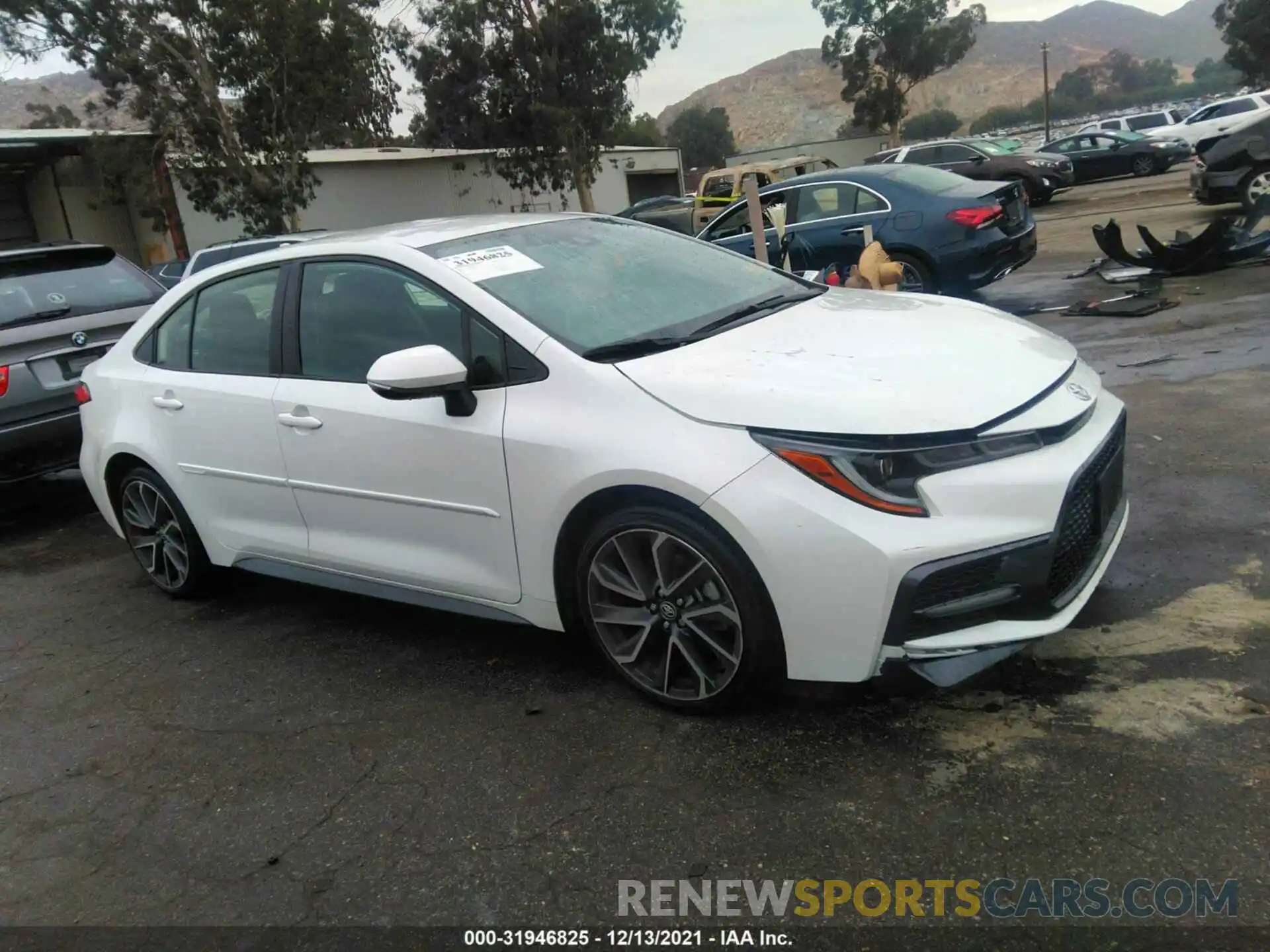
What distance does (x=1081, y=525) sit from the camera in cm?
289

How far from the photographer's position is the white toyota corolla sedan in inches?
105

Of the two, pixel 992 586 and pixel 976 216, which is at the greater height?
pixel 976 216

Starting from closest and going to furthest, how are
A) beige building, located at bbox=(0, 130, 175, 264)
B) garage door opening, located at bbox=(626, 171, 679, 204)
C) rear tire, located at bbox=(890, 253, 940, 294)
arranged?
rear tire, located at bbox=(890, 253, 940, 294) → beige building, located at bbox=(0, 130, 175, 264) → garage door opening, located at bbox=(626, 171, 679, 204)

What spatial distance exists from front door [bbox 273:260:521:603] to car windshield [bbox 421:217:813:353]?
0.21 meters

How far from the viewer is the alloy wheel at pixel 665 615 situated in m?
2.92

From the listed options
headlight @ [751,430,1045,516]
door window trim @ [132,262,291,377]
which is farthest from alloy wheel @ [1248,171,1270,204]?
door window trim @ [132,262,291,377]

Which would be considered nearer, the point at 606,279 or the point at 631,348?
the point at 631,348

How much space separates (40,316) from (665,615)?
5.28 meters

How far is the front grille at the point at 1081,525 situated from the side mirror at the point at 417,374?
1.85m

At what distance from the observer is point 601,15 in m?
30.5

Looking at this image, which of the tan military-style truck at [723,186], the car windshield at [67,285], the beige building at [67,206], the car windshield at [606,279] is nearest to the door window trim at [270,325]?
the car windshield at [606,279]

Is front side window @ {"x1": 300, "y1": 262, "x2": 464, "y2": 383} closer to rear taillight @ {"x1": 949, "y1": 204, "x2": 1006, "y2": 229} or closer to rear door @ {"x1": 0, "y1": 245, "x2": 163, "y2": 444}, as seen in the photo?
rear door @ {"x1": 0, "y1": 245, "x2": 163, "y2": 444}

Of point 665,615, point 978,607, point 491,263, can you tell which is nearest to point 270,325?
point 491,263

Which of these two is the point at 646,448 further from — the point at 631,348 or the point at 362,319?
the point at 362,319
